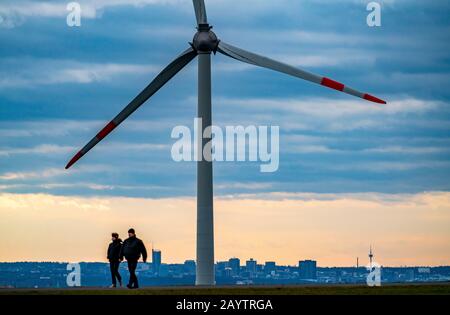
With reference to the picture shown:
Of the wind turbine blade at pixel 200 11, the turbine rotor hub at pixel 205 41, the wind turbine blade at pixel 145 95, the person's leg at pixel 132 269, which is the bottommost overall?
the person's leg at pixel 132 269

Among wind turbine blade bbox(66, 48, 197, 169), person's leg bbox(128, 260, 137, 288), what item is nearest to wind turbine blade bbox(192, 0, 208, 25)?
wind turbine blade bbox(66, 48, 197, 169)

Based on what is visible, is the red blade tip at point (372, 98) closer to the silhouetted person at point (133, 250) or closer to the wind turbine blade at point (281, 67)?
the wind turbine blade at point (281, 67)

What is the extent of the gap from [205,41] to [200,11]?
9.25ft

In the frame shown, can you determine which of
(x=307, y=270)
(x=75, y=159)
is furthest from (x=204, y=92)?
(x=307, y=270)

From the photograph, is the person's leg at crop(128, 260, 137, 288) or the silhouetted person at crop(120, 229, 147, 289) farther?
the person's leg at crop(128, 260, 137, 288)

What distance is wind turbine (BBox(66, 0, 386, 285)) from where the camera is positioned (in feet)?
314

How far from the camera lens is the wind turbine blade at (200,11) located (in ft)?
325

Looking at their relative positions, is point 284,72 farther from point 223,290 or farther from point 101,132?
point 223,290

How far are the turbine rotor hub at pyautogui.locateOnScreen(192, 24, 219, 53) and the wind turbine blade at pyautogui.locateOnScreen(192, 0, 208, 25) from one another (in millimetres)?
1206

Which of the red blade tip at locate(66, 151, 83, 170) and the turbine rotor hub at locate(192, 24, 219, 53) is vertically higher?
the turbine rotor hub at locate(192, 24, 219, 53)

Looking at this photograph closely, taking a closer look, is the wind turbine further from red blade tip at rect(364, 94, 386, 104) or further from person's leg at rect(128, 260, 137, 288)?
person's leg at rect(128, 260, 137, 288)

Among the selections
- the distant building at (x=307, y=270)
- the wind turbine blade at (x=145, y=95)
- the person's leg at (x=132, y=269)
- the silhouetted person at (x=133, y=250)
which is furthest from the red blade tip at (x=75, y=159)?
the distant building at (x=307, y=270)

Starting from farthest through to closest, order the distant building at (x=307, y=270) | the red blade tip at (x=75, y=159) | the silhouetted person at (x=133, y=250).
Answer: the distant building at (x=307, y=270)
the red blade tip at (x=75, y=159)
the silhouetted person at (x=133, y=250)
